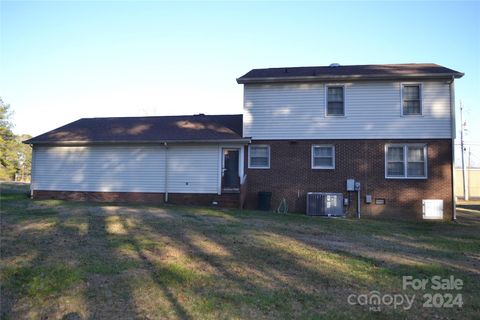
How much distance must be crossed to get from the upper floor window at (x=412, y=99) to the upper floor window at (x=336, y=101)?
2.52 metres

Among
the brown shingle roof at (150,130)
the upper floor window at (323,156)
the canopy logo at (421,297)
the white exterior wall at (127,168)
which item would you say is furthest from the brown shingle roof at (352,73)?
the canopy logo at (421,297)

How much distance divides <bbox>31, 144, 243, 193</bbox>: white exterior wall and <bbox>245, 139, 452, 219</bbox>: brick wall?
1.61m

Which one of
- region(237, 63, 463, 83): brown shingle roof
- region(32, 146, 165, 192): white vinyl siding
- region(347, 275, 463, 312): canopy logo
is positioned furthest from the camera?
region(32, 146, 165, 192): white vinyl siding

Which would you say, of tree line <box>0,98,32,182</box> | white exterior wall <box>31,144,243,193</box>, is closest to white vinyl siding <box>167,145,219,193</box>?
white exterior wall <box>31,144,243,193</box>

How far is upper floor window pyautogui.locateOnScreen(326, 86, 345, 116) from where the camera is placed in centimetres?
1778

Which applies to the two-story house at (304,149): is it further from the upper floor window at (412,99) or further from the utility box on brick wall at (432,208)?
the utility box on brick wall at (432,208)

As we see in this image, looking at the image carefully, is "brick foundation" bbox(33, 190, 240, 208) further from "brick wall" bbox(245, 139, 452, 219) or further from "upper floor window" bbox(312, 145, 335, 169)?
"upper floor window" bbox(312, 145, 335, 169)

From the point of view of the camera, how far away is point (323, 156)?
700 inches

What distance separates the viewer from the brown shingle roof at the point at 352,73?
1706cm

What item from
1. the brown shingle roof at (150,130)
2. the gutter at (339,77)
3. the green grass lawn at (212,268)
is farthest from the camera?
the brown shingle roof at (150,130)

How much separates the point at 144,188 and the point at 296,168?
6.97 meters

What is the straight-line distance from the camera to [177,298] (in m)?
5.74

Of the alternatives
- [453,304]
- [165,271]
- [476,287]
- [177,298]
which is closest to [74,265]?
[165,271]

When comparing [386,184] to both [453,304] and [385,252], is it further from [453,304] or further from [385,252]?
[453,304]
